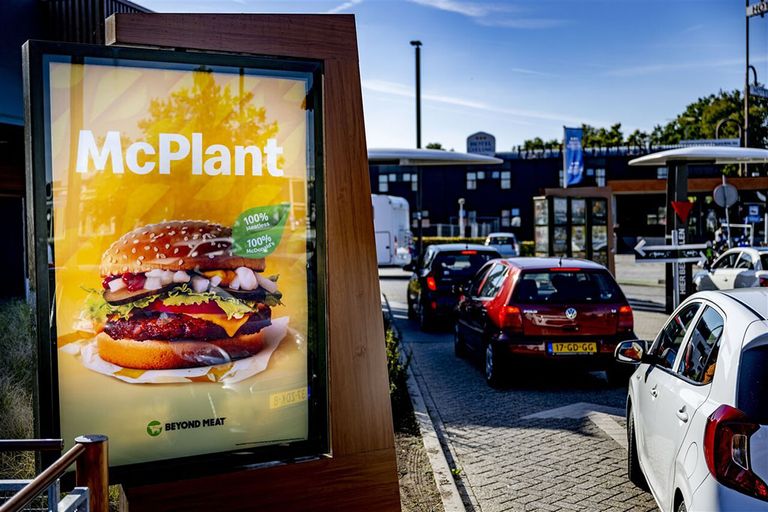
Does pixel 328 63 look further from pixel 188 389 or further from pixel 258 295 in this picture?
pixel 188 389

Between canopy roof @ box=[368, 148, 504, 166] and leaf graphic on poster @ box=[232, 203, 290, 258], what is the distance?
13.3m

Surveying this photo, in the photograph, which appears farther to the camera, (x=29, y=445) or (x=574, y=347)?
(x=574, y=347)

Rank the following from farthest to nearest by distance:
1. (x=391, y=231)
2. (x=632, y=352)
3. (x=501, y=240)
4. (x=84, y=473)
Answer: (x=501, y=240) < (x=391, y=231) < (x=632, y=352) < (x=84, y=473)

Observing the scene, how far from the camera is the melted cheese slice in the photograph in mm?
4754

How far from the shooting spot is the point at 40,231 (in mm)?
4312

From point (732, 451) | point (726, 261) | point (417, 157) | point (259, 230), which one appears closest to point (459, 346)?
point (417, 157)

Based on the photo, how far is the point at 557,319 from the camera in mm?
10180

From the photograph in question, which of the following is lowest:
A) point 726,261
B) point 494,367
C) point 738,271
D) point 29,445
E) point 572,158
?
point 494,367

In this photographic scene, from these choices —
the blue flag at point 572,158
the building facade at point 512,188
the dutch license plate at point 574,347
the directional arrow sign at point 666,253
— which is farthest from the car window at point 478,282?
the building facade at point 512,188

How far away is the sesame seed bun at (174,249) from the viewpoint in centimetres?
459

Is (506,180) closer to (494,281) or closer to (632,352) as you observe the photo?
(494,281)

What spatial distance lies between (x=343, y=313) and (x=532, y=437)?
3.60m

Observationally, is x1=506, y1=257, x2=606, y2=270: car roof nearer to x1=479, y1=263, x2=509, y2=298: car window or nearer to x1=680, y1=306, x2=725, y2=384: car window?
x1=479, y1=263, x2=509, y2=298: car window

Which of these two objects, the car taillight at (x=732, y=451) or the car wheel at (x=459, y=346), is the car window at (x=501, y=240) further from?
the car taillight at (x=732, y=451)
